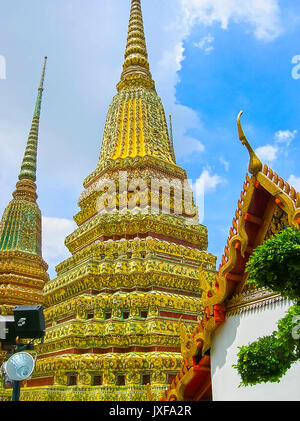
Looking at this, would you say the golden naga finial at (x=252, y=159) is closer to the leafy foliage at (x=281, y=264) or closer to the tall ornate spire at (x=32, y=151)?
the leafy foliage at (x=281, y=264)

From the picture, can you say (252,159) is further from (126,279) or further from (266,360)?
(126,279)

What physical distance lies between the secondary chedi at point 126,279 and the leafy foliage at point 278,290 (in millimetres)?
7293

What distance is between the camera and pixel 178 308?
12.3 m

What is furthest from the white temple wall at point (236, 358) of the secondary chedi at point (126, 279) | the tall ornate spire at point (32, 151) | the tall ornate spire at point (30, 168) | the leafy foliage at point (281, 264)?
the tall ornate spire at point (32, 151)

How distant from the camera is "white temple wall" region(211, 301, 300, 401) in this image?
455 cm

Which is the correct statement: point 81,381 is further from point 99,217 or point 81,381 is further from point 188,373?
point 188,373

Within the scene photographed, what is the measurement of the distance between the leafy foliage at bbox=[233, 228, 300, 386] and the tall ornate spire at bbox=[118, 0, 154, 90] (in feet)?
54.8

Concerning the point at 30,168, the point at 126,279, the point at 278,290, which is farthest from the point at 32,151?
the point at 278,290

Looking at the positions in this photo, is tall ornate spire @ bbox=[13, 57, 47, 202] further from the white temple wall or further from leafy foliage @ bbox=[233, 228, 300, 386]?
leafy foliage @ bbox=[233, 228, 300, 386]

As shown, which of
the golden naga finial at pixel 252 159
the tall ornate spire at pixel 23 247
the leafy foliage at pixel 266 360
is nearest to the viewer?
the leafy foliage at pixel 266 360

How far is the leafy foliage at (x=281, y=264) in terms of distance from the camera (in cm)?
368
